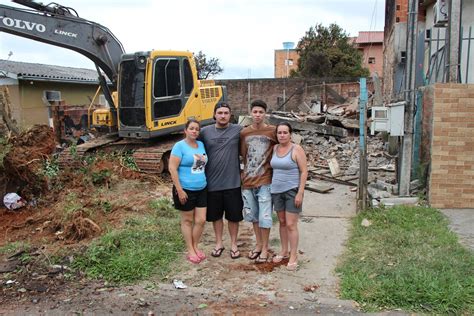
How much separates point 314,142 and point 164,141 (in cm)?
583

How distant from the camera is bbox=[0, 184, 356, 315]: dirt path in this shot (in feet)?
13.1

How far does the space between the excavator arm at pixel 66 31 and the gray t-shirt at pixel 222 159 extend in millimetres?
5832

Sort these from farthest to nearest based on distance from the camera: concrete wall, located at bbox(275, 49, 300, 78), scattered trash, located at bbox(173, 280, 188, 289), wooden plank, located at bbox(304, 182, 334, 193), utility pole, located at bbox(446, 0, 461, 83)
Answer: concrete wall, located at bbox(275, 49, 300, 78) → wooden plank, located at bbox(304, 182, 334, 193) → utility pole, located at bbox(446, 0, 461, 83) → scattered trash, located at bbox(173, 280, 188, 289)

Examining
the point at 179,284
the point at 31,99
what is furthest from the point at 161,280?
the point at 31,99

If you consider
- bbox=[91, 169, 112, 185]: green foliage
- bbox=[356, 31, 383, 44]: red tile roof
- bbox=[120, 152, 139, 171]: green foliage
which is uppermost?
bbox=[356, 31, 383, 44]: red tile roof

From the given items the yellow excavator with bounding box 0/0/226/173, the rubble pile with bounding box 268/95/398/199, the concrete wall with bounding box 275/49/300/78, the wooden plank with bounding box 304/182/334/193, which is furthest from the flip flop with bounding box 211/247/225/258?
the concrete wall with bounding box 275/49/300/78

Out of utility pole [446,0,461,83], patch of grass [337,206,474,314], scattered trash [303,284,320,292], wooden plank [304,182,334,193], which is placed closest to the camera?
patch of grass [337,206,474,314]

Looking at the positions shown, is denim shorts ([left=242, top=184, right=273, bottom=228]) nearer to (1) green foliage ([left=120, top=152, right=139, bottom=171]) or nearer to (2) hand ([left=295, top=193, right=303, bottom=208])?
(2) hand ([left=295, top=193, right=303, bottom=208])

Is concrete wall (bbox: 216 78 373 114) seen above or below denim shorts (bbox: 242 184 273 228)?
above

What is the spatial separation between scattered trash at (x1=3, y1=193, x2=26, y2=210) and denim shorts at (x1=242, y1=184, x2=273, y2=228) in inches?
168

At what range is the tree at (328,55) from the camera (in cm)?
3519

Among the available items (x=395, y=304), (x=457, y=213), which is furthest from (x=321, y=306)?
(x=457, y=213)

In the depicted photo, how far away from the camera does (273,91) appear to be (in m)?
27.2

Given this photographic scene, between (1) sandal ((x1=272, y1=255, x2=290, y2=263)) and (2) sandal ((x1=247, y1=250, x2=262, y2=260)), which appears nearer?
(1) sandal ((x1=272, y1=255, x2=290, y2=263))
